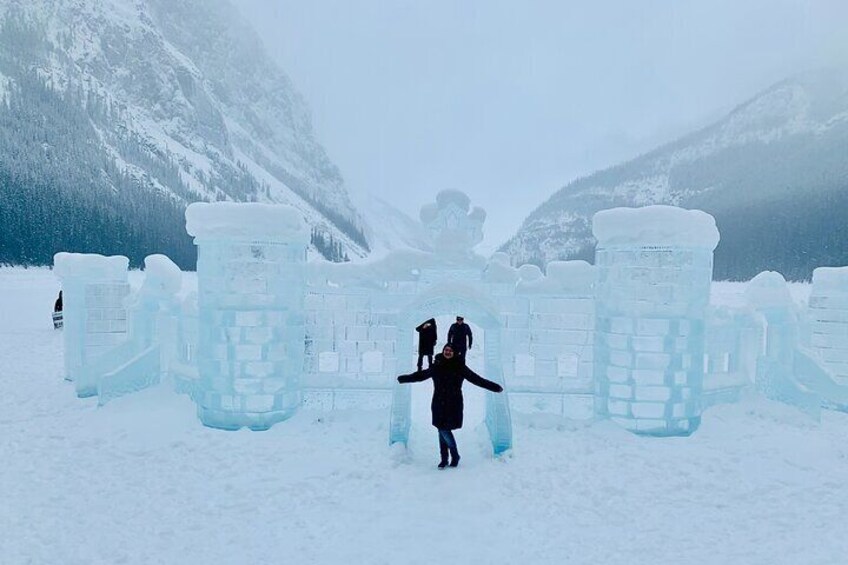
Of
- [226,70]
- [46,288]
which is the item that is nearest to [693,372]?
[46,288]

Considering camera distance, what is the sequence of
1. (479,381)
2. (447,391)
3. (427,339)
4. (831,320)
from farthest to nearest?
(831,320) < (427,339) < (479,381) < (447,391)

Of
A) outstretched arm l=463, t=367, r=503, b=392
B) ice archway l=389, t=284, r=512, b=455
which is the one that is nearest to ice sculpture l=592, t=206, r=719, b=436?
ice archway l=389, t=284, r=512, b=455

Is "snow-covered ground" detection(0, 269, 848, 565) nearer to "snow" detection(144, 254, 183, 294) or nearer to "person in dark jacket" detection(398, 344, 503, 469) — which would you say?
"person in dark jacket" detection(398, 344, 503, 469)

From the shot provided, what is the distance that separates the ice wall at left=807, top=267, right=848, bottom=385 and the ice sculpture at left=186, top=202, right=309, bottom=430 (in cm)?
986

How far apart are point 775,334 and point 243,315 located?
8.97 metres

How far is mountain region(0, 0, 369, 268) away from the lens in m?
50.5

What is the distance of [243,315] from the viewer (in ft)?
26.2

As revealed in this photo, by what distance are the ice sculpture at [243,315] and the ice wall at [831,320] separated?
9856 mm

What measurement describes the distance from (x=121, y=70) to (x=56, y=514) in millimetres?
130825

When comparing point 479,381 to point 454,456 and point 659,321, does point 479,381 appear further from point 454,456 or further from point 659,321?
point 659,321

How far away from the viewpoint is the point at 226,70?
18412 cm

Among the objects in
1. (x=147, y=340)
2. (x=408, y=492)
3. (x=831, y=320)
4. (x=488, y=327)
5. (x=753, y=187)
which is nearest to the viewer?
(x=408, y=492)

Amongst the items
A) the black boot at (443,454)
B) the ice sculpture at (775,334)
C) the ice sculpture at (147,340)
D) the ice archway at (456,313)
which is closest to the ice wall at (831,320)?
the ice sculpture at (775,334)

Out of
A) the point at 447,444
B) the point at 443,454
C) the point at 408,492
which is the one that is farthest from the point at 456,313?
the point at 408,492
